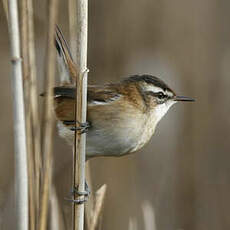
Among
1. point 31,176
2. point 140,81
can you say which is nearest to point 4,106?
point 140,81

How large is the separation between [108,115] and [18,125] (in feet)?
2.79

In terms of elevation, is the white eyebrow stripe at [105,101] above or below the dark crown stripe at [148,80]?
below

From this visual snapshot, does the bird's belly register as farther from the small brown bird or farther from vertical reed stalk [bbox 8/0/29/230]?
vertical reed stalk [bbox 8/0/29/230]

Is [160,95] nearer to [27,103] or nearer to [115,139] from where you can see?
[115,139]

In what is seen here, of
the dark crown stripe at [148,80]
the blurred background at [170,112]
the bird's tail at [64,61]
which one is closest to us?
the bird's tail at [64,61]

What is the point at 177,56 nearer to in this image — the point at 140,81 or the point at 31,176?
the point at 140,81

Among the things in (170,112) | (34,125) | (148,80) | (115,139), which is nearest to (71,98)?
(115,139)

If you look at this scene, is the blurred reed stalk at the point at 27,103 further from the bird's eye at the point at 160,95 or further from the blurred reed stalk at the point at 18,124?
the bird's eye at the point at 160,95

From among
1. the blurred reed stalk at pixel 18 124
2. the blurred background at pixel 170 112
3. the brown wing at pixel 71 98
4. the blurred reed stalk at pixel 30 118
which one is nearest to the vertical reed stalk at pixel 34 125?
the blurred reed stalk at pixel 30 118

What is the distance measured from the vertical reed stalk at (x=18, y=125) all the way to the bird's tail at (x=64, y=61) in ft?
2.54

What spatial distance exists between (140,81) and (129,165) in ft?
3.62

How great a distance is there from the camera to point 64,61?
241cm

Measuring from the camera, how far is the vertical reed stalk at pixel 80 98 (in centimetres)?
175

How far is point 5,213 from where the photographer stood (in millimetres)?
2865
